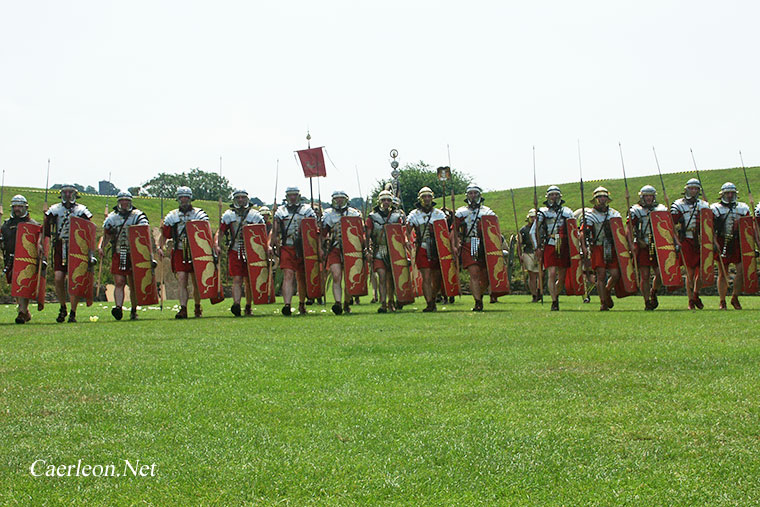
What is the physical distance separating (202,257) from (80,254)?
6.71 feet

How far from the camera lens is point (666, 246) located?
1434 centimetres

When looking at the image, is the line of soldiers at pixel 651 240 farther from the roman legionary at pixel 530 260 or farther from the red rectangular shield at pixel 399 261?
the roman legionary at pixel 530 260

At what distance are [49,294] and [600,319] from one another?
2348cm

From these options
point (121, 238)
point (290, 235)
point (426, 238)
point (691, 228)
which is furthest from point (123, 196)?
point (691, 228)

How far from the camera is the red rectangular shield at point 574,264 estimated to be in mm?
14688

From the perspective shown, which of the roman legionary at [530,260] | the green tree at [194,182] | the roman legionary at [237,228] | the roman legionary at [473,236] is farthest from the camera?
the green tree at [194,182]

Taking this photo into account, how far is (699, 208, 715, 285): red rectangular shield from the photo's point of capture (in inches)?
567

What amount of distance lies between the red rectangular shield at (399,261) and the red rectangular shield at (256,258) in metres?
2.36

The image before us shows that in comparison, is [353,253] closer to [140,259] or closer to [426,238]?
[426,238]

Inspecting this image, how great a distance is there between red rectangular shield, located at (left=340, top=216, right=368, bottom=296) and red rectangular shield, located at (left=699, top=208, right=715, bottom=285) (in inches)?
237

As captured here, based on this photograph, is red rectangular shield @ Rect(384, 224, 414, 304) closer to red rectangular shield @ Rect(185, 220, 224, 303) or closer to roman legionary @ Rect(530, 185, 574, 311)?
roman legionary @ Rect(530, 185, 574, 311)

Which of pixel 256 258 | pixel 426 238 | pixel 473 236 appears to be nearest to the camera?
pixel 256 258

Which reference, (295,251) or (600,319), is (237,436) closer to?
(600,319)

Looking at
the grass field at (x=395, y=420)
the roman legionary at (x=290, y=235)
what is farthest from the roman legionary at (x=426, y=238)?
the grass field at (x=395, y=420)
